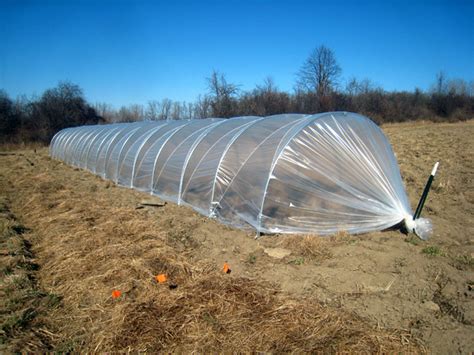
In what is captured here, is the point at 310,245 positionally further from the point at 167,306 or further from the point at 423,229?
the point at 167,306

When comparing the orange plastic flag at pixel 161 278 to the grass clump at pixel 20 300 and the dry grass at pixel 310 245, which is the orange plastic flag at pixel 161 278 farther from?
the dry grass at pixel 310 245

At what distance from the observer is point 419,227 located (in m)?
6.12

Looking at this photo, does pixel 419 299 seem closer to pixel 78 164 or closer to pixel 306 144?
pixel 306 144

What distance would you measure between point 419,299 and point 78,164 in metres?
A: 19.0

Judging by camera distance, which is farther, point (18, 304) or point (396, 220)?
point (396, 220)

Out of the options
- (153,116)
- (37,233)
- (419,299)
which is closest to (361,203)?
(419,299)

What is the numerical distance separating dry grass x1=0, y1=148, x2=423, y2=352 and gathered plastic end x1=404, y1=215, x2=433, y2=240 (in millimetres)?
1720

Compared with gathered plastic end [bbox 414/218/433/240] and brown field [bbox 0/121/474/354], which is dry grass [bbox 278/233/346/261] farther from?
gathered plastic end [bbox 414/218/433/240]

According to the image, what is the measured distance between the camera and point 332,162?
21.6 ft

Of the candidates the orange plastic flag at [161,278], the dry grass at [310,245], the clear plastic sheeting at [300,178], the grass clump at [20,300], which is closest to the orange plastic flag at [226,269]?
the orange plastic flag at [161,278]

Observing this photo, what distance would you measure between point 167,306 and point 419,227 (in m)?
4.78

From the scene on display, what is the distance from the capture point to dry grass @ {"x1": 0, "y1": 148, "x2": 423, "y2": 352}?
343cm

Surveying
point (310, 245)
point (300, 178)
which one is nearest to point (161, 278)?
point (310, 245)

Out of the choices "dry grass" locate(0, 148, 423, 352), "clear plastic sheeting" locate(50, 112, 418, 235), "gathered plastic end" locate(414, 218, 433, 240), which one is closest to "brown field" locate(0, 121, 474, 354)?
"dry grass" locate(0, 148, 423, 352)
